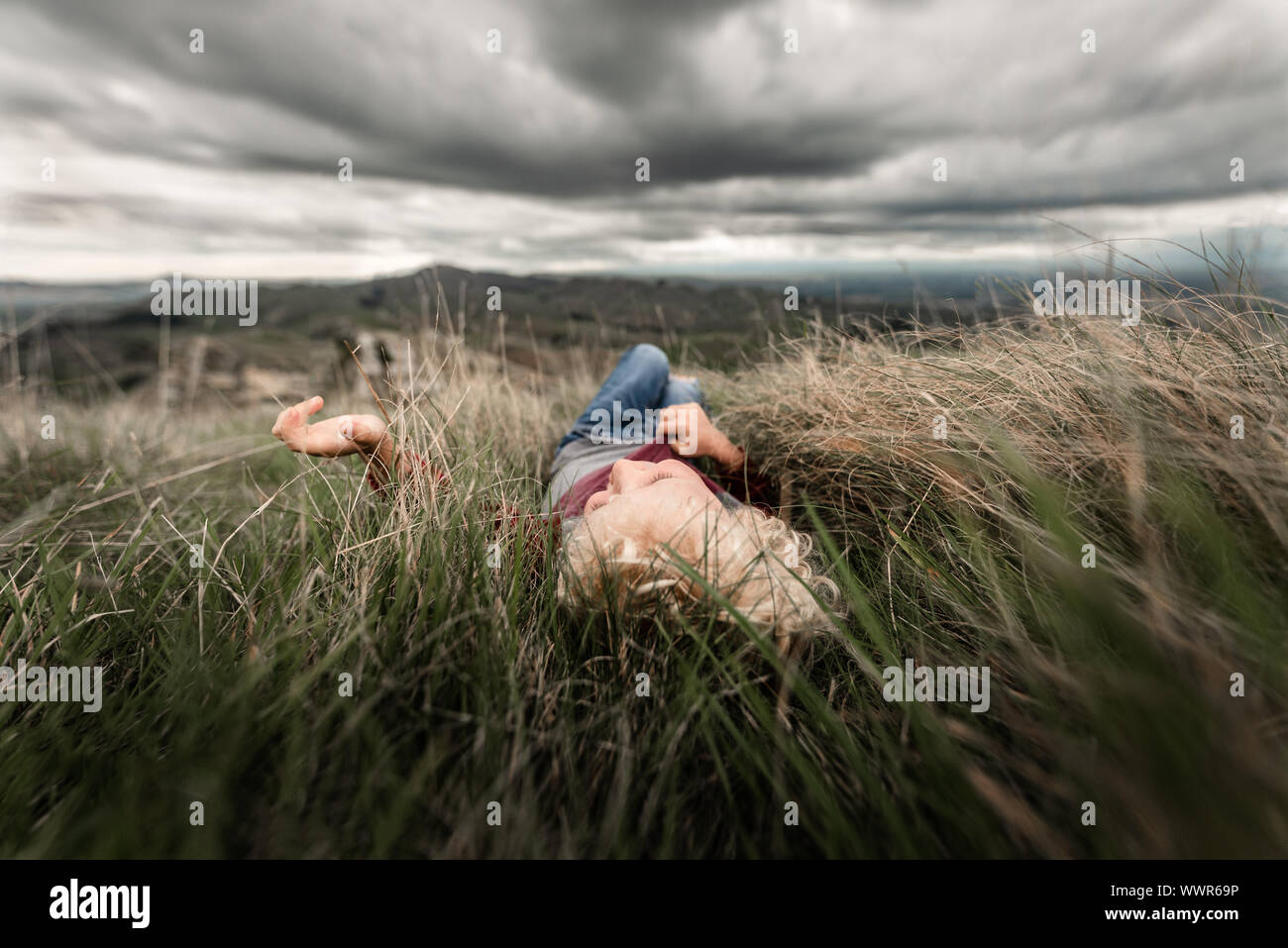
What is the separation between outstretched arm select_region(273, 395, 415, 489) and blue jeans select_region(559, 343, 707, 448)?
4.06ft

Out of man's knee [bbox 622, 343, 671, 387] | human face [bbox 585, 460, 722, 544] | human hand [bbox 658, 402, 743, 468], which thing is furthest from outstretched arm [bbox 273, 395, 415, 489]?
man's knee [bbox 622, 343, 671, 387]

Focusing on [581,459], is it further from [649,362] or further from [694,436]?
[649,362]

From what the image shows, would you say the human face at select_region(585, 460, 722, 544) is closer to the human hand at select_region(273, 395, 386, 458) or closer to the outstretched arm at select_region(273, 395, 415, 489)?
the outstretched arm at select_region(273, 395, 415, 489)

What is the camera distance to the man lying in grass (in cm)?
133

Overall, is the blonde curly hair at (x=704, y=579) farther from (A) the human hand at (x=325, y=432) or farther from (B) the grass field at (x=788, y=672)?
(A) the human hand at (x=325, y=432)

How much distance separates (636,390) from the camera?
299 cm

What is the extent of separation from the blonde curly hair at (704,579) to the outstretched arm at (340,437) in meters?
0.73

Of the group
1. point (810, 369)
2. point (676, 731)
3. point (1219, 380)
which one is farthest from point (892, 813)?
point (810, 369)

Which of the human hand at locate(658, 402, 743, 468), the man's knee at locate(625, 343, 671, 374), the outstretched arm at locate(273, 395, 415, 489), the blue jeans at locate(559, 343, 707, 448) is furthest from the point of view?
the man's knee at locate(625, 343, 671, 374)

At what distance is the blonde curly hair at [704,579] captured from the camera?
1.31 meters

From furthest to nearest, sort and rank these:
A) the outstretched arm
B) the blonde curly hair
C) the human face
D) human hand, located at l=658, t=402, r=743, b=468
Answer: human hand, located at l=658, t=402, r=743, b=468, the outstretched arm, the human face, the blonde curly hair

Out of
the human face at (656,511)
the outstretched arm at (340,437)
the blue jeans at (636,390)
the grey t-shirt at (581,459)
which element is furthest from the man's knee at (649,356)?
the outstretched arm at (340,437)

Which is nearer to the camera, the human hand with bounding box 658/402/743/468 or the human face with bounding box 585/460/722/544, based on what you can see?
the human face with bounding box 585/460/722/544

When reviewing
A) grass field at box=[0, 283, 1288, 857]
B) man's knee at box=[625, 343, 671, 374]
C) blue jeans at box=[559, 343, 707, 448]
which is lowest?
grass field at box=[0, 283, 1288, 857]
